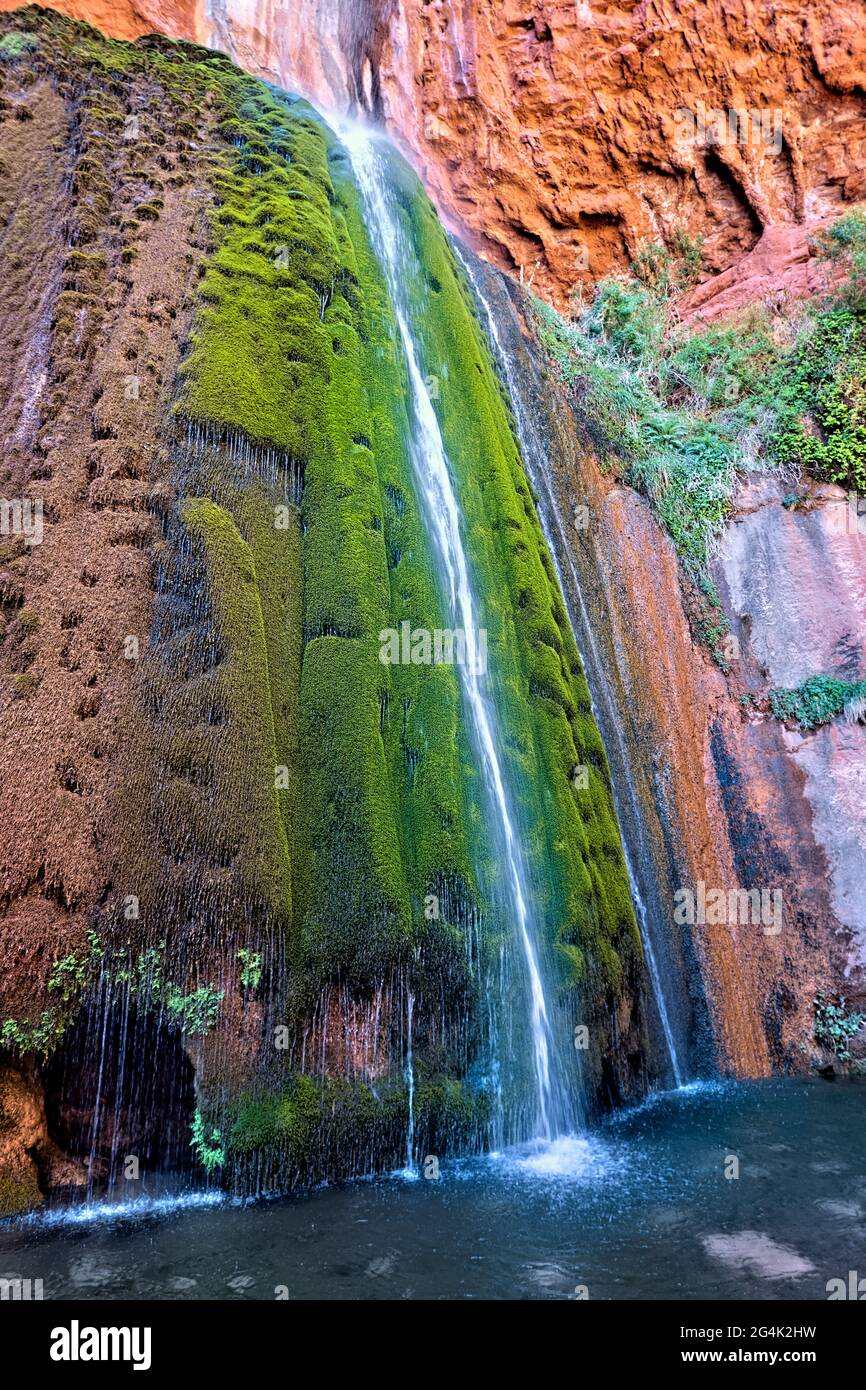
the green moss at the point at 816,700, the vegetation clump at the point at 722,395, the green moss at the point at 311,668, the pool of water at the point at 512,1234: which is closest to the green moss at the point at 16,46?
the green moss at the point at 311,668

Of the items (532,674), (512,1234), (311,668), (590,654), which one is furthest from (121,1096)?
(590,654)

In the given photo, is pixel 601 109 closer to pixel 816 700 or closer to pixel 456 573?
pixel 816 700

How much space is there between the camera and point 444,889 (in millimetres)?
6445

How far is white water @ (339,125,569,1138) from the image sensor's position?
657 centimetres

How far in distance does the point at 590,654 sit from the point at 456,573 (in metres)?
2.24

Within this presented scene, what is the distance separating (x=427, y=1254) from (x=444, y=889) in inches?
97.1

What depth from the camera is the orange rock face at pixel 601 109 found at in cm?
1496

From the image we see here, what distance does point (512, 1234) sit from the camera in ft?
15.3

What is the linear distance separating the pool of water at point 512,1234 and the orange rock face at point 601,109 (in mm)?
13598

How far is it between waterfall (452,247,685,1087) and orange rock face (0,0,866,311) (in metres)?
5.08

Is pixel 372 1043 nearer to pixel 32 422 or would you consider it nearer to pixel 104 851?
pixel 104 851

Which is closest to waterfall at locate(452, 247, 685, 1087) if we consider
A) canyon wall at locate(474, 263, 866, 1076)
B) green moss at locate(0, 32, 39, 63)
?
canyon wall at locate(474, 263, 866, 1076)

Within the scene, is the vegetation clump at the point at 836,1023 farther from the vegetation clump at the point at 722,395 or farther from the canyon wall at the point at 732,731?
the vegetation clump at the point at 722,395
